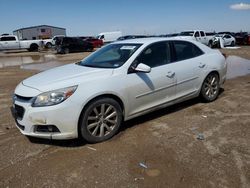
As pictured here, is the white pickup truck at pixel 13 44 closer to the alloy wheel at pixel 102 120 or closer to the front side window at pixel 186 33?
the front side window at pixel 186 33

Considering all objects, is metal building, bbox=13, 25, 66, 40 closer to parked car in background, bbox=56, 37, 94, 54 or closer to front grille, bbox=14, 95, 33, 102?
parked car in background, bbox=56, 37, 94, 54

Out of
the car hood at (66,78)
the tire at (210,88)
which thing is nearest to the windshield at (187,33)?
the tire at (210,88)

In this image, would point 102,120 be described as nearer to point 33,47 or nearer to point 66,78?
point 66,78

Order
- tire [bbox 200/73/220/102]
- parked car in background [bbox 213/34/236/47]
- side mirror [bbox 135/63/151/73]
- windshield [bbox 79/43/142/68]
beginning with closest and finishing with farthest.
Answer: side mirror [bbox 135/63/151/73] < windshield [bbox 79/43/142/68] < tire [bbox 200/73/220/102] < parked car in background [bbox 213/34/236/47]

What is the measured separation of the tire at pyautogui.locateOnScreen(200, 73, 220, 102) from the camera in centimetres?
621

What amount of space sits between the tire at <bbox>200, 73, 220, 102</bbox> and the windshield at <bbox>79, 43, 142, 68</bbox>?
1.96 m

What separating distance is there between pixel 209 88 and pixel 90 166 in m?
3.67

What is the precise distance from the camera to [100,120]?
14.5 feet

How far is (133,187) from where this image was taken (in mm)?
3232

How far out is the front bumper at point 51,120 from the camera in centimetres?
398

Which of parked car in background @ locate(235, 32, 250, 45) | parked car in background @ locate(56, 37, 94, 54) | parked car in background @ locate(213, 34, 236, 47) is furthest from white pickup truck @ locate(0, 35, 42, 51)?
parked car in background @ locate(235, 32, 250, 45)

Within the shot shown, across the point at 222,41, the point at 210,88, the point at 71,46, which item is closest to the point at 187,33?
the point at 222,41

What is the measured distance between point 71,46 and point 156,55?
2389 cm

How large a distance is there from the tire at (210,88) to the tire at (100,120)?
Result: 7.99ft
